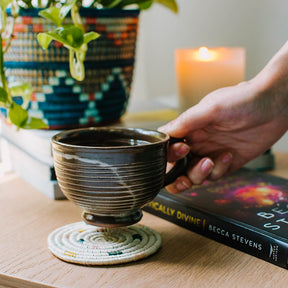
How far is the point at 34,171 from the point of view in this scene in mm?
802

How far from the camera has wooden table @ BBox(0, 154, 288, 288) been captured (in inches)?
19.1

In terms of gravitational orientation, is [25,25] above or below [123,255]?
above

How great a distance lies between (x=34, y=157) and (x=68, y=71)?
0.16 metres

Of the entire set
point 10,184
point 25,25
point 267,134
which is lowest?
point 10,184

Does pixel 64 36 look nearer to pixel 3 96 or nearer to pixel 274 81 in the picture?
pixel 3 96

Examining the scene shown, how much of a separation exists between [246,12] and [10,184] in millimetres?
860

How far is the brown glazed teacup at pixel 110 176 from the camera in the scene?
482mm

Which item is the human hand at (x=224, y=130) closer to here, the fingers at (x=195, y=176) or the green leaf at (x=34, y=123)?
the fingers at (x=195, y=176)

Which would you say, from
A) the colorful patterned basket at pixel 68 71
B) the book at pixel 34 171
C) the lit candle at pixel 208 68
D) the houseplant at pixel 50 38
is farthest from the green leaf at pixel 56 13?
the lit candle at pixel 208 68

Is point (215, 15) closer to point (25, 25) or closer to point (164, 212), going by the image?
point (25, 25)

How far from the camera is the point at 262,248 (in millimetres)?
529

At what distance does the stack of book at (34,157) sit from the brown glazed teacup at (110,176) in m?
0.20

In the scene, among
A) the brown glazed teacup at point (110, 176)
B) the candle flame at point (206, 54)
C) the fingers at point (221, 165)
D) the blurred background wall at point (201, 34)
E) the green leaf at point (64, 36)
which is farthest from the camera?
the blurred background wall at point (201, 34)

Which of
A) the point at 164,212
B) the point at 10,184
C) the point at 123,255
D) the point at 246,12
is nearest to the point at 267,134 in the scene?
the point at 164,212
